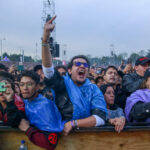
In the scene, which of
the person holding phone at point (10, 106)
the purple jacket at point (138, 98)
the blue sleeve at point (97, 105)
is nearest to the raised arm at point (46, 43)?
the person holding phone at point (10, 106)

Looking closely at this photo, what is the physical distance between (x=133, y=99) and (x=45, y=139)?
1178mm

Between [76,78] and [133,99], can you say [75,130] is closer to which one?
[76,78]

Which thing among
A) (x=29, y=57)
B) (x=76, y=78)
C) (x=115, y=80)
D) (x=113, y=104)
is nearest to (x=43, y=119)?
(x=76, y=78)

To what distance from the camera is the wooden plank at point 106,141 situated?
2.15 m

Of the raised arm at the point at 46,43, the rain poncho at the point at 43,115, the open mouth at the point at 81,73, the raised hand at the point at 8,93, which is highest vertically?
the raised arm at the point at 46,43

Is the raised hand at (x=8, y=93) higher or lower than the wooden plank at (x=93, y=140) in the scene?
higher

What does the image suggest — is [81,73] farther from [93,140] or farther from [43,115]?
[93,140]

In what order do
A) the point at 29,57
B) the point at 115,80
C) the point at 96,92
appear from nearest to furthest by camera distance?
the point at 96,92
the point at 115,80
the point at 29,57

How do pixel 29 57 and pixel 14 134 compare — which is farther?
pixel 29 57

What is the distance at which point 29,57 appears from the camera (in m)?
74.6

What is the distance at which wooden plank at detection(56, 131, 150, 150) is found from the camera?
2.15 metres

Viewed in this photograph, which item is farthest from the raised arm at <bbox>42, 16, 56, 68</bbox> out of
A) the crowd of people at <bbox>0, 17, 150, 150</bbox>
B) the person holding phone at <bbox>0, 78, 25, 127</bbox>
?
the person holding phone at <bbox>0, 78, 25, 127</bbox>

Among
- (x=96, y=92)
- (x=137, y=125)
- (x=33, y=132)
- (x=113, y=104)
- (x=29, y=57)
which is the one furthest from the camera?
(x=29, y=57)

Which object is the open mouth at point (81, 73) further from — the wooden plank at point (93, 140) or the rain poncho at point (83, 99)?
the wooden plank at point (93, 140)
